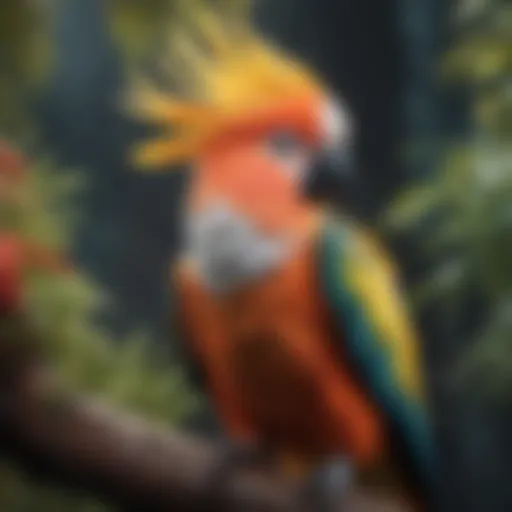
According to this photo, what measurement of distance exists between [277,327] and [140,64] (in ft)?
1.09

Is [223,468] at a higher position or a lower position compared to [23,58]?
lower

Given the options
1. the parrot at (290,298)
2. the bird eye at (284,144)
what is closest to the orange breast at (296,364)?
the parrot at (290,298)

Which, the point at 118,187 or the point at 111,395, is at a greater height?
the point at 118,187

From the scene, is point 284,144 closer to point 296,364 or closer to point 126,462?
point 296,364

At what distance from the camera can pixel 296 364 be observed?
127cm

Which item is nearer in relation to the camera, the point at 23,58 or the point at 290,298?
the point at 290,298

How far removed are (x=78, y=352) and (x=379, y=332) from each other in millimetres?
324

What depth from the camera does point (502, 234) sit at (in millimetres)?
1306

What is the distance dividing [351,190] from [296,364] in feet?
0.63

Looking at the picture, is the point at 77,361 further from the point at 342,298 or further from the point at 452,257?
the point at 452,257

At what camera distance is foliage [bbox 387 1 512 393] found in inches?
51.1

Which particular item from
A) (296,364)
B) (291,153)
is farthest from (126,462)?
(291,153)

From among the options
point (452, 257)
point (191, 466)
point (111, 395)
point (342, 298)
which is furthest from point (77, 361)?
point (452, 257)

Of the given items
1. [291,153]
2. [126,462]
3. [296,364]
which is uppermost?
[291,153]
